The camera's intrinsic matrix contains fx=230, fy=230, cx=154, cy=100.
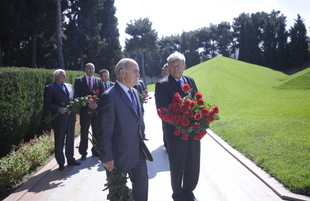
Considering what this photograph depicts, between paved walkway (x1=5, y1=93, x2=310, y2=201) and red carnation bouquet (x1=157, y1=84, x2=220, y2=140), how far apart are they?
156cm

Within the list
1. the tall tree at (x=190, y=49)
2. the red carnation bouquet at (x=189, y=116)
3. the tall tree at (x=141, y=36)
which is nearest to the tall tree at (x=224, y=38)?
the tall tree at (x=190, y=49)

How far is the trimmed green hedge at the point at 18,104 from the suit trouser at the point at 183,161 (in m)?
4.43

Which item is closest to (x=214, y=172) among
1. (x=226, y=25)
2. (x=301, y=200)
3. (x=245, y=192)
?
(x=245, y=192)

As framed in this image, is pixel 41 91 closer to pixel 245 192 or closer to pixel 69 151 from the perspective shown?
pixel 69 151

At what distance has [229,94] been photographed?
20859 mm

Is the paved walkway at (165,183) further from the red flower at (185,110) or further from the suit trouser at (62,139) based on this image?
the red flower at (185,110)

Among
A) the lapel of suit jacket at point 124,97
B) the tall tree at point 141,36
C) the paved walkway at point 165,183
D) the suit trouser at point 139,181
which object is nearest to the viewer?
the lapel of suit jacket at point 124,97

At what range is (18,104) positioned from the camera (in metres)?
6.28

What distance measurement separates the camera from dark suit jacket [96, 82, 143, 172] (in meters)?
2.61

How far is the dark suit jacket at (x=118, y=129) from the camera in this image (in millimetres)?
2607

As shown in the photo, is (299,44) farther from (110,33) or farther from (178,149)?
(178,149)

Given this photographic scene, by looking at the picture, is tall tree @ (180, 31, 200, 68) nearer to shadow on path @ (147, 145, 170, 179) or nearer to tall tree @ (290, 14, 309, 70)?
tall tree @ (290, 14, 309, 70)

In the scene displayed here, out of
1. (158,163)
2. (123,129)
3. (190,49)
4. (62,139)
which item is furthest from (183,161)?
(190,49)

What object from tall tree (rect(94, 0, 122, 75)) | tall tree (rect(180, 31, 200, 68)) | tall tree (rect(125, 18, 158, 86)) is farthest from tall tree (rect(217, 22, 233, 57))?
tall tree (rect(94, 0, 122, 75))
